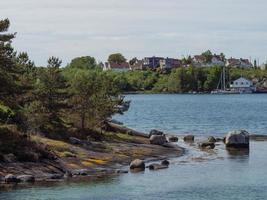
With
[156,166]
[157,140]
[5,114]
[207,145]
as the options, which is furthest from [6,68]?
[207,145]

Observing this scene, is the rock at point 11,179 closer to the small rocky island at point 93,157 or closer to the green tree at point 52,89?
the small rocky island at point 93,157

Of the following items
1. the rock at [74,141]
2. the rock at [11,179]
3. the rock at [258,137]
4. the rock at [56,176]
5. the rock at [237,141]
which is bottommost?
the rock at [258,137]

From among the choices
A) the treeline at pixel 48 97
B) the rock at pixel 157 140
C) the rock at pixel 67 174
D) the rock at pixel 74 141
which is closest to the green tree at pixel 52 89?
the treeline at pixel 48 97

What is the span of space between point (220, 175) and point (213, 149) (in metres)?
23.5

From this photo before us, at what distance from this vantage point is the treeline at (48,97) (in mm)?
69250

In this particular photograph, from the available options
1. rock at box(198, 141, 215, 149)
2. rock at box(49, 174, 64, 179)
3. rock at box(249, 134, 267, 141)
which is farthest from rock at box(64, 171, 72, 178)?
rock at box(249, 134, 267, 141)

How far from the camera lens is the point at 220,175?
6306 centimetres

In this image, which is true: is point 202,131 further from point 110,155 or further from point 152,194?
point 152,194

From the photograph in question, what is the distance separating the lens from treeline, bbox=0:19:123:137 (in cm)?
6925

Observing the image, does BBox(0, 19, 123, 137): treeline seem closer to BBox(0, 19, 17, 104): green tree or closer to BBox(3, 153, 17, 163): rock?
BBox(0, 19, 17, 104): green tree

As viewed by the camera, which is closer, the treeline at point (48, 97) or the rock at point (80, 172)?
the rock at point (80, 172)

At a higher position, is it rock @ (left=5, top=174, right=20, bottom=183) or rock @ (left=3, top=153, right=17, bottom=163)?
rock @ (left=3, top=153, right=17, bottom=163)

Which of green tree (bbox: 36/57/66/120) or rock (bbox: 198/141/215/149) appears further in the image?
rock (bbox: 198/141/215/149)

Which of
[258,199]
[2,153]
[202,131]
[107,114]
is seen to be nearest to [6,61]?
[2,153]
